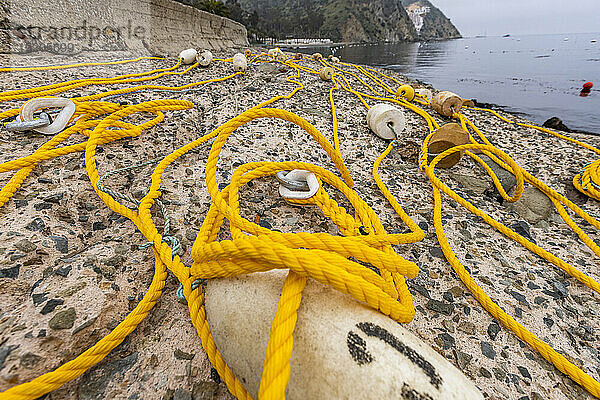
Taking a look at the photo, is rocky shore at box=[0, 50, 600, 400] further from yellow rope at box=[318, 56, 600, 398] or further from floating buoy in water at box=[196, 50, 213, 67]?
floating buoy in water at box=[196, 50, 213, 67]

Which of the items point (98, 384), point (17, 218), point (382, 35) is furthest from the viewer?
point (382, 35)

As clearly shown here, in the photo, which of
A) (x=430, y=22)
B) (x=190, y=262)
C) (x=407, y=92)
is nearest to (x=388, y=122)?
(x=407, y=92)

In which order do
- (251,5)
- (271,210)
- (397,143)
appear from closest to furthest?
(271,210) → (397,143) → (251,5)

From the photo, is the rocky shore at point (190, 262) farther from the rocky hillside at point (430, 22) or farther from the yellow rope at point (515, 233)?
the rocky hillside at point (430, 22)

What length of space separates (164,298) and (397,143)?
2669 millimetres

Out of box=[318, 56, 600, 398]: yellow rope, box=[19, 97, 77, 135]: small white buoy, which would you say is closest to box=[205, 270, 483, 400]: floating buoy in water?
box=[318, 56, 600, 398]: yellow rope

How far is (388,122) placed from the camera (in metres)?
3.00

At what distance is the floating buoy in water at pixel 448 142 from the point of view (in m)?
2.56

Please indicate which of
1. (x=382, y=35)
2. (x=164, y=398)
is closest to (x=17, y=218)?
(x=164, y=398)

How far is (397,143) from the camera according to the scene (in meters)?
3.03

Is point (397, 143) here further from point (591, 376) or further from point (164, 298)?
point (164, 298)

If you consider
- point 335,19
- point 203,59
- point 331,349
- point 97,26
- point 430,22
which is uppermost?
point 430,22

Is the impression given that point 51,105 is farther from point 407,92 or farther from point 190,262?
point 407,92

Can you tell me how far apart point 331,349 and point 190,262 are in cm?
86
